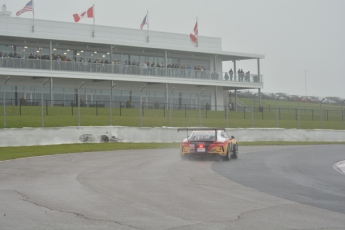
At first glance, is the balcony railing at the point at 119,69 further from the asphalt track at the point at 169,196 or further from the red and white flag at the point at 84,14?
the asphalt track at the point at 169,196

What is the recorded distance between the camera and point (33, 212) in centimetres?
907

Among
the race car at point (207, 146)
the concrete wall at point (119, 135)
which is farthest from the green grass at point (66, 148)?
the race car at point (207, 146)

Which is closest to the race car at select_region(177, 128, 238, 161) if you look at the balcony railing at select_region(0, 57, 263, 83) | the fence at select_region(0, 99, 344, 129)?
the fence at select_region(0, 99, 344, 129)

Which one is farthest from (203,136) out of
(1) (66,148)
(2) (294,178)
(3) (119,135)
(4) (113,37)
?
(4) (113,37)

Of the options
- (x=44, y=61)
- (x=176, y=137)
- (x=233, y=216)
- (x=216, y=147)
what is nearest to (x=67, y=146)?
(x=176, y=137)

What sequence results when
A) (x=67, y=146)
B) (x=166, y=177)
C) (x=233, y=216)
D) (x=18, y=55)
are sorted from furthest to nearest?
1. (x=18, y=55)
2. (x=67, y=146)
3. (x=166, y=177)
4. (x=233, y=216)

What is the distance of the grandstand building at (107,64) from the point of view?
5172 centimetres

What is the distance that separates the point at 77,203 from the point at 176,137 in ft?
78.9

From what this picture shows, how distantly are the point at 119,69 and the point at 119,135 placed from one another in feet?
79.5

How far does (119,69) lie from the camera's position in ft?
182

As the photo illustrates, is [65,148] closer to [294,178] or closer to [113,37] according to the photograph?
[294,178]

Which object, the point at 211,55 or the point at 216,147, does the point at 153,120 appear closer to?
the point at 216,147

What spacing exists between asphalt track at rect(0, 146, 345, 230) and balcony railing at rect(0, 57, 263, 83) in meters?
32.2

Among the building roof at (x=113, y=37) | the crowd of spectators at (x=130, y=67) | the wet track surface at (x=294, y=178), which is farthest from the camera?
the building roof at (x=113, y=37)
